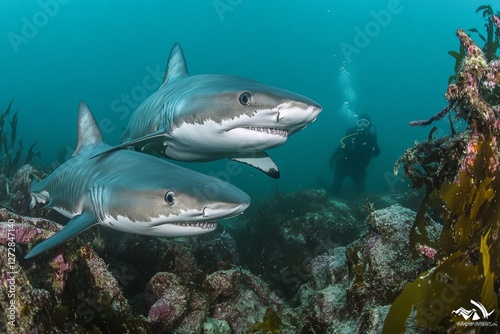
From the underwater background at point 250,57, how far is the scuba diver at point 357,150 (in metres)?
112

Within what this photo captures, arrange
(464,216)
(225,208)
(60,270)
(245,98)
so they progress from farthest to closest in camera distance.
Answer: (245,98)
(60,270)
(225,208)
(464,216)

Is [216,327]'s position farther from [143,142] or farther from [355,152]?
[355,152]

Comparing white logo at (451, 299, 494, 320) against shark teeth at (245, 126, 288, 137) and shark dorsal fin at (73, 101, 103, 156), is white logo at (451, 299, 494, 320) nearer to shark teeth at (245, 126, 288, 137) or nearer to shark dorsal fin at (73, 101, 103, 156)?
shark teeth at (245, 126, 288, 137)

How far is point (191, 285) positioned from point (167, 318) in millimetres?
667

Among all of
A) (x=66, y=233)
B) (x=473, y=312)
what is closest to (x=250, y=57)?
(x=66, y=233)

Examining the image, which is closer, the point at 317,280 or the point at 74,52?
the point at 317,280

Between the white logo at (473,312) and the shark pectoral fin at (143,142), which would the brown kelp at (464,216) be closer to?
the white logo at (473,312)

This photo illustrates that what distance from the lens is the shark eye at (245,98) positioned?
4055 millimetres

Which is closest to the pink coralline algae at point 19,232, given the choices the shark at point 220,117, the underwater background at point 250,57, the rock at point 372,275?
the shark at point 220,117

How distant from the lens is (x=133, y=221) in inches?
146

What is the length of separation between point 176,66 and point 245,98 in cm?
330

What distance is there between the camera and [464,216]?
240 cm

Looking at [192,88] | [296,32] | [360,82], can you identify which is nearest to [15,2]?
[296,32]

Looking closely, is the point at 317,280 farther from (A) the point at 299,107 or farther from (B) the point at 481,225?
(B) the point at 481,225
